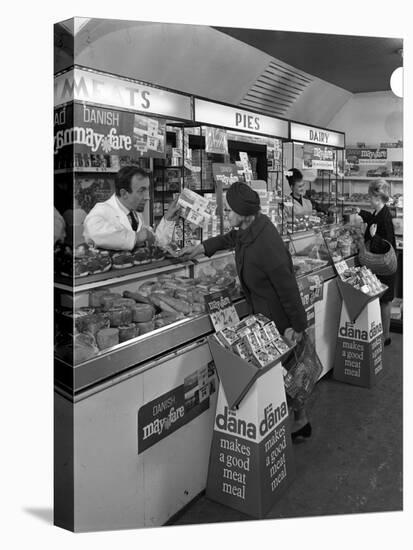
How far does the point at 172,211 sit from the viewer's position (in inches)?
132

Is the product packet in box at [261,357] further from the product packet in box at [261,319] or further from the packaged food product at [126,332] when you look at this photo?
the packaged food product at [126,332]

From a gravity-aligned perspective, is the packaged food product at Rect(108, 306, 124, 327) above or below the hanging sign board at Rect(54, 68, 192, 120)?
below

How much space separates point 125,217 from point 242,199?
0.63 meters

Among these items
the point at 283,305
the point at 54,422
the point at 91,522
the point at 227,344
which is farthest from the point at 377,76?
the point at 91,522

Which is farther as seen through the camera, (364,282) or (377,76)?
(364,282)

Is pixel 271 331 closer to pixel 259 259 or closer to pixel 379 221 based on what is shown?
pixel 259 259

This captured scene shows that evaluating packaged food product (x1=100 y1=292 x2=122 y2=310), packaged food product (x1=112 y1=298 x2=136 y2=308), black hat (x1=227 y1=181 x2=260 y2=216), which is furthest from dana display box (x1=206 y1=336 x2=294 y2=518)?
black hat (x1=227 y1=181 x2=260 y2=216)

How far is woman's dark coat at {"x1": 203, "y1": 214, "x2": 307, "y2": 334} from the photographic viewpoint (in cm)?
342

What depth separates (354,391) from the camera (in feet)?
14.9

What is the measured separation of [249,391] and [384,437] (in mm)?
1283

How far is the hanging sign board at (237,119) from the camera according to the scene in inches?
134

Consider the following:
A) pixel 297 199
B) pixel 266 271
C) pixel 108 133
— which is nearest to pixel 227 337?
pixel 266 271

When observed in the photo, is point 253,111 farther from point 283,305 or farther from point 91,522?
point 91,522

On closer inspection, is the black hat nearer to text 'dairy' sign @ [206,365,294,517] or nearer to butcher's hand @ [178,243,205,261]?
butcher's hand @ [178,243,205,261]
